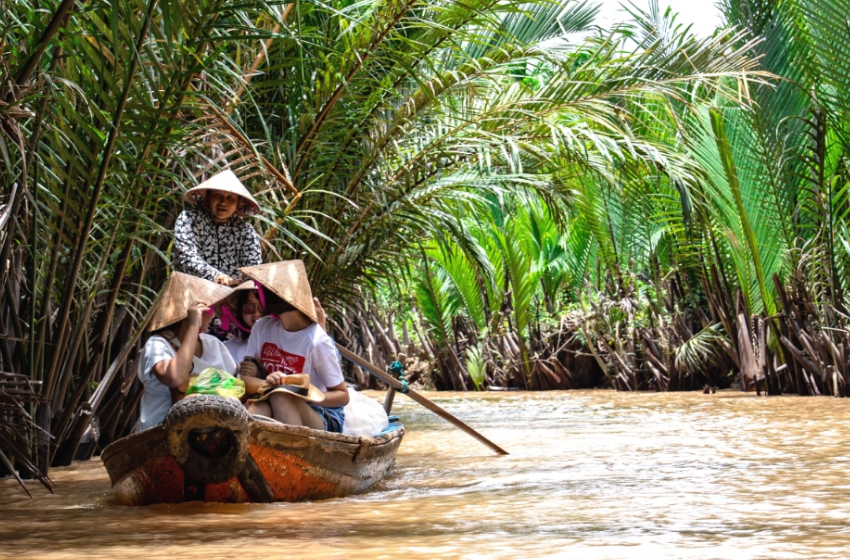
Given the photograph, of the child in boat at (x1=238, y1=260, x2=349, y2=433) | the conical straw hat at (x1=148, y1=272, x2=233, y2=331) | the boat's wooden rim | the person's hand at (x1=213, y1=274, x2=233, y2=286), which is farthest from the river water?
the person's hand at (x1=213, y1=274, x2=233, y2=286)

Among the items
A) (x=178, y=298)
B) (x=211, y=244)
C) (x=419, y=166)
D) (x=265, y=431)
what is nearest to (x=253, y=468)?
(x=265, y=431)

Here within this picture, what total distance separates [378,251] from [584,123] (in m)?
1.97

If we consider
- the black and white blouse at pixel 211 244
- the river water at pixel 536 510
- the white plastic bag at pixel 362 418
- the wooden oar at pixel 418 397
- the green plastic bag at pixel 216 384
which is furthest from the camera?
the wooden oar at pixel 418 397

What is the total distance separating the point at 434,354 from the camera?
14.1 m

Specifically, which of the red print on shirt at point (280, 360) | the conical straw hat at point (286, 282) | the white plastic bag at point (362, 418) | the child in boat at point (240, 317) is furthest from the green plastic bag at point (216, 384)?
the white plastic bag at point (362, 418)

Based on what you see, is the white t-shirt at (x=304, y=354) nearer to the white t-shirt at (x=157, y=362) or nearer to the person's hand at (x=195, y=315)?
the white t-shirt at (x=157, y=362)

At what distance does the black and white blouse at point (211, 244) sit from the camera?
16.5 feet

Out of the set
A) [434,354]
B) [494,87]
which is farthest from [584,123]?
[434,354]

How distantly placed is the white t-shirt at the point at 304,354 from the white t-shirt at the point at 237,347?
42 cm

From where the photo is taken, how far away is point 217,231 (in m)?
5.28

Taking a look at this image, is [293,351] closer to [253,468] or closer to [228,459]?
[253,468]

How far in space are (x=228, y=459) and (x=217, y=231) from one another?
178cm

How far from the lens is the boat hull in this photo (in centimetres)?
396

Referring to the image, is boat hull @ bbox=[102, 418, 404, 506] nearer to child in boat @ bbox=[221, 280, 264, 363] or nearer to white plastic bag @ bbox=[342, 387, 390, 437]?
white plastic bag @ bbox=[342, 387, 390, 437]
